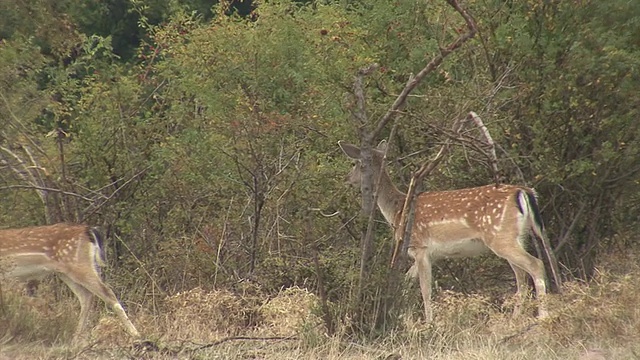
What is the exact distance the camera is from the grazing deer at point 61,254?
10422 mm

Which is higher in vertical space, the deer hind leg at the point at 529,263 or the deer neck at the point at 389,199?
the deer neck at the point at 389,199

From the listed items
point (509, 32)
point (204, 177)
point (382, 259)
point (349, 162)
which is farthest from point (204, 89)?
point (382, 259)

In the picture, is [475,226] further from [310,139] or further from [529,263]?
[310,139]

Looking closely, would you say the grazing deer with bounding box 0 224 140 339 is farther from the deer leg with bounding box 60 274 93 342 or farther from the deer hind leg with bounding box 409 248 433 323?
the deer hind leg with bounding box 409 248 433 323

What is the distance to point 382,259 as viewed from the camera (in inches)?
344

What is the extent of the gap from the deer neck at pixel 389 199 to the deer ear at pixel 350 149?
59cm

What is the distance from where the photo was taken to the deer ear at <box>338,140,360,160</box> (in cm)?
1065

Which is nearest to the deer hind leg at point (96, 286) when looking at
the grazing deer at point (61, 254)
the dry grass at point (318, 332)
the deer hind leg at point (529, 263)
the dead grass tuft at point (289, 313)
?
the grazing deer at point (61, 254)

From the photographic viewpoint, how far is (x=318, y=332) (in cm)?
823

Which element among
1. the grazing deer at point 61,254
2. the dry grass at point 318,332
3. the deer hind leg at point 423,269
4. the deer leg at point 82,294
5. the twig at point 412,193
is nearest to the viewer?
the dry grass at point 318,332

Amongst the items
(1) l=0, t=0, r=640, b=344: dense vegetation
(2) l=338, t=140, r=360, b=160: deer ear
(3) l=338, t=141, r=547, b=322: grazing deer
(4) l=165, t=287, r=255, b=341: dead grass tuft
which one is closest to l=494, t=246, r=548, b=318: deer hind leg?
(3) l=338, t=141, r=547, b=322: grazing deer

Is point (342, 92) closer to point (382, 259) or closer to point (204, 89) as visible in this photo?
point (204, 89)

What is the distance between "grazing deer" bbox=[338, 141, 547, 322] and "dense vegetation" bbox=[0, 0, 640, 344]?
0.33 meters

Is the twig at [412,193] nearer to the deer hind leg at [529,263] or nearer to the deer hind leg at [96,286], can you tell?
the deer hind leg at [529,263]
